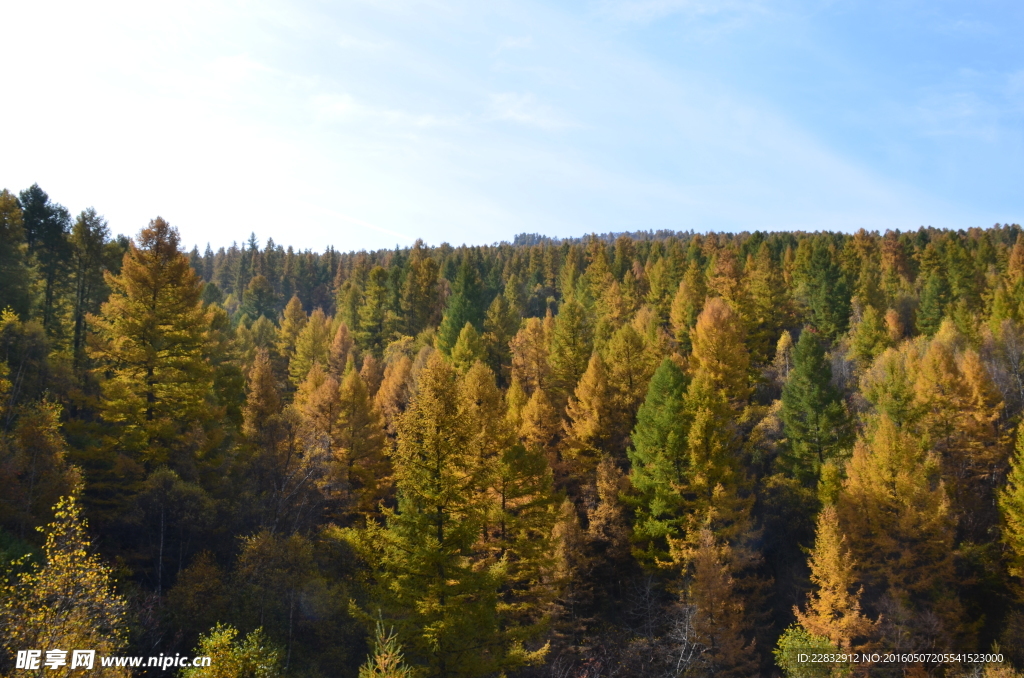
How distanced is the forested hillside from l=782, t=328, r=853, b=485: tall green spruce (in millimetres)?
131

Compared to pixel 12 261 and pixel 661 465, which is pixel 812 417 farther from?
pixel 12 261

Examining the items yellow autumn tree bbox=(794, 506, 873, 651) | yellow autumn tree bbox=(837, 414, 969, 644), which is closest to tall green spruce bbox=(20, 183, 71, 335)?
yellow autumn tree bbox=(794, 506, 873, 651)

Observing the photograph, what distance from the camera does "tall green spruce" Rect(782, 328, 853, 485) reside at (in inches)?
1293

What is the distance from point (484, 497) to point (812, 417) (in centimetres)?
2236

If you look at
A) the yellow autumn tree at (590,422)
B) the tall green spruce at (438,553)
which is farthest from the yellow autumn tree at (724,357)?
the tall green spruce at (438,553)

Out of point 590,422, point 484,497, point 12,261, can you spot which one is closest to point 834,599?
point 590,422

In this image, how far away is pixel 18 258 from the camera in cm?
2984

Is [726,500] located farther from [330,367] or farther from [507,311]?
[330,367]

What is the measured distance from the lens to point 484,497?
20.5 m

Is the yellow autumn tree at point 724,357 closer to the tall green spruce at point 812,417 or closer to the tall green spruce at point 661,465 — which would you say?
the tall green spruce at point 812,417

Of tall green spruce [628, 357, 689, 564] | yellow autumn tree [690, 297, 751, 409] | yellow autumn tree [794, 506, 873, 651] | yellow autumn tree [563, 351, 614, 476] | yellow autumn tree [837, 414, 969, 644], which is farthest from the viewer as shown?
yellow autumn tree [690, 297, 751, 409]

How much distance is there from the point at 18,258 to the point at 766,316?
52.5 meters

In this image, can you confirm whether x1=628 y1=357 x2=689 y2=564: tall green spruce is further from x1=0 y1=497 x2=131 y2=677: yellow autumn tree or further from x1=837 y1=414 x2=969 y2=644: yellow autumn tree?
x1=0 y1=497 x2=131 y2=677: yellow autumn tree

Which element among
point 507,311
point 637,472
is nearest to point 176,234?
point 637,472
